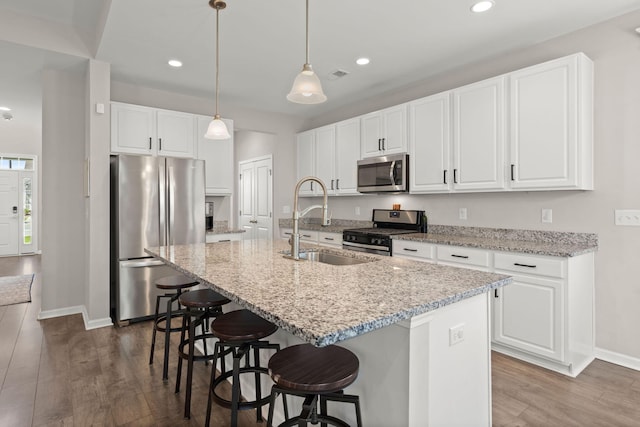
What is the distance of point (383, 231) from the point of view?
4027 millimetres

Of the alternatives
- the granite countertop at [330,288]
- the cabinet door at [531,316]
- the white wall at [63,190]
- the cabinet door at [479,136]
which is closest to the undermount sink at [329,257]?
the granite countertop at [330,288]

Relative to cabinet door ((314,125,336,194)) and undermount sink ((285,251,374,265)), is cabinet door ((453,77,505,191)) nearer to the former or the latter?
undermount sink ((285,251,374,265))

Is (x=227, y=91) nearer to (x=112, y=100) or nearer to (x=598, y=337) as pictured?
(x=112, y=100)

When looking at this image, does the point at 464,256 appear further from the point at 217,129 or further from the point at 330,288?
the point at 217,129

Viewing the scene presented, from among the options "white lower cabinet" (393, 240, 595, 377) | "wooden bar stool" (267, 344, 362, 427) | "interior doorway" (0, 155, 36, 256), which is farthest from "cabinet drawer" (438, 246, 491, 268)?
"interior doorway" (0, 155, 36, 256)

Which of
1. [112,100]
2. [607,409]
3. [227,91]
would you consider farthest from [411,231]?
[112,100]

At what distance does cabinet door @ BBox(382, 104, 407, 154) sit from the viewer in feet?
12.8

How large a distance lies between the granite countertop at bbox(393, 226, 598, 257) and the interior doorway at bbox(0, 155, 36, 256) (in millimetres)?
8434

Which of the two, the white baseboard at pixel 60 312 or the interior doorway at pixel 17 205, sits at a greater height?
the interior doorway at pixel 17 205

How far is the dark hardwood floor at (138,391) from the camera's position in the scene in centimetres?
198

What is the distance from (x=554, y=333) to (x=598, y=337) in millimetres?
600

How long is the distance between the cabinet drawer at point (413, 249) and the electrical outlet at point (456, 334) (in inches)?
75.8

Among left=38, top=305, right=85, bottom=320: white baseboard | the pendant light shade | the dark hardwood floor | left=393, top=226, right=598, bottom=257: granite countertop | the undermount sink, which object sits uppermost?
the pendant light shade

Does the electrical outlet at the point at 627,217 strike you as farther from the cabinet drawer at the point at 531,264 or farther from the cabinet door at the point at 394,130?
the cabinet door at the point at 394,130
